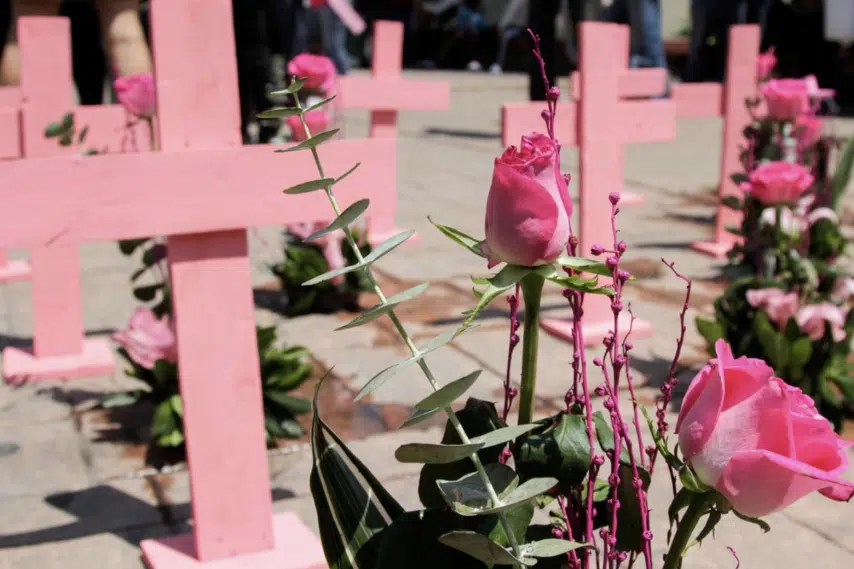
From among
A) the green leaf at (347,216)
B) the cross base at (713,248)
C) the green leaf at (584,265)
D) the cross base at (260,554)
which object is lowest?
the cross base at (260,554)

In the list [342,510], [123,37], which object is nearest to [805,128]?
[123,37]

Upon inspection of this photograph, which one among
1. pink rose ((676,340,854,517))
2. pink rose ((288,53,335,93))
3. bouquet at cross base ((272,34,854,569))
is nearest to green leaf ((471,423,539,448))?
bouquet at cross base ((272,34,854,569))

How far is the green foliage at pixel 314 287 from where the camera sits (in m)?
3.68

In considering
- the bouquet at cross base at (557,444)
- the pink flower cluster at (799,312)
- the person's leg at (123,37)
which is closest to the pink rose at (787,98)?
the pink flower cluster at (799,312)

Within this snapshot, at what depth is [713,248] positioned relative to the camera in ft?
15.1

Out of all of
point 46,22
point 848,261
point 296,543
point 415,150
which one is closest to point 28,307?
point 46,22

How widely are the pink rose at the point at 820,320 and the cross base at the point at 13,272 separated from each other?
2875 mm

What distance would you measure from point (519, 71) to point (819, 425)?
15.9 meters

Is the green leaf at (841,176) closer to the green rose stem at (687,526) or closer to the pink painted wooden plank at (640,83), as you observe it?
the pink painted wooden plank at (640,83)

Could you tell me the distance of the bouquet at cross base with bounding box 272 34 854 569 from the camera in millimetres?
826

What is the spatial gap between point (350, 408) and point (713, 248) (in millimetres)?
2275

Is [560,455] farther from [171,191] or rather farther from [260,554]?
[260,554]

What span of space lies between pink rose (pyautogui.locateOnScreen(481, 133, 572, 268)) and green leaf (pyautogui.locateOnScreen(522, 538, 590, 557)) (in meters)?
0.21

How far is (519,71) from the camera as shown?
53.7 feet
